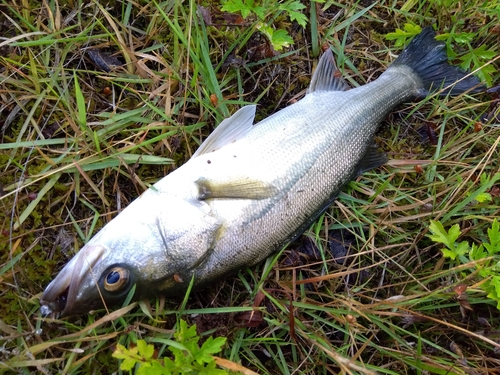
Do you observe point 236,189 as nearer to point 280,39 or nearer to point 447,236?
point 280,39

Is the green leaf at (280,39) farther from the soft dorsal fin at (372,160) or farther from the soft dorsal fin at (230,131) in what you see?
the soft dorsal fin at (372,160)

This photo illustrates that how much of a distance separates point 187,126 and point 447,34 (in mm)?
2409

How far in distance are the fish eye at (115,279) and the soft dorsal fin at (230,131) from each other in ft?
3.11

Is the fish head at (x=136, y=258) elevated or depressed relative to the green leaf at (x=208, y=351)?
elevated

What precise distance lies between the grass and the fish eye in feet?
0.87

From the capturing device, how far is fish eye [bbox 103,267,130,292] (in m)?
2.43

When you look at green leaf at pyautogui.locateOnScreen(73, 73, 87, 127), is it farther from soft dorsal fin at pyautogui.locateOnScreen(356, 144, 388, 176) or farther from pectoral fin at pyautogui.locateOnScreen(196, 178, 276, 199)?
soft dorsal fin at pyautogui.locateOnScreen(356, 144, 388, 176)

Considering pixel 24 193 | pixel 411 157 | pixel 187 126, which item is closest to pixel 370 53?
pixel 411 157

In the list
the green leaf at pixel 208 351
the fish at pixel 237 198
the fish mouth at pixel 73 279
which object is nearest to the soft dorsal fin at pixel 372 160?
the fish at pixel 237 198

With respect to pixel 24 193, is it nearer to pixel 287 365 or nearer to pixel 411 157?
pixel 287 365

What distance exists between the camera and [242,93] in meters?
3.35

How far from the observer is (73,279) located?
239cm

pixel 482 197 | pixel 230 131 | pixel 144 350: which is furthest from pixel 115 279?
pixel 482 197

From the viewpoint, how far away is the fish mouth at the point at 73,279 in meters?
2.39
